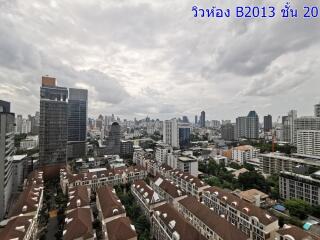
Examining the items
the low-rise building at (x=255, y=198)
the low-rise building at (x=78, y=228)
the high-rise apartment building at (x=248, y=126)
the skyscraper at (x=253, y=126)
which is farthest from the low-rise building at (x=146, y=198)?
the skyscraper at (x=253, y=126)

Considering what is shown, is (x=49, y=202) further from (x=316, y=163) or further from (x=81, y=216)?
(x=316, y=163)

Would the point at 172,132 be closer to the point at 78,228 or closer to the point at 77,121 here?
the point at 77,121

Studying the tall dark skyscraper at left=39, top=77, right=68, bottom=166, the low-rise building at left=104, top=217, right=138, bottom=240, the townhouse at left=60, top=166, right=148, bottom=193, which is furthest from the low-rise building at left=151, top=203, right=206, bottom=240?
the tall dark skyscraper at left=39, top=77, right=68, bottom=166

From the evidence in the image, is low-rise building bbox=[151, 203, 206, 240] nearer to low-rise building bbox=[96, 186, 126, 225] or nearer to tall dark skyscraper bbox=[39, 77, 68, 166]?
low-rise building bbox=[96, 186, 126, 225]

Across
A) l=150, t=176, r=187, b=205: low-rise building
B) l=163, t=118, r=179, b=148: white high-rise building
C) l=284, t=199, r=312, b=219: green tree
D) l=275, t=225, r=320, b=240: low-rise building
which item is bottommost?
l=284, t=199, r=312, b=219: green tree

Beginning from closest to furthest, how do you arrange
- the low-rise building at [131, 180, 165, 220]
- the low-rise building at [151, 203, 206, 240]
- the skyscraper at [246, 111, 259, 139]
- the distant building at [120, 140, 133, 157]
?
the low-rise building at [151, 203, 206, 240] → the low-rise building at [131, 180, 165, 220] → the distant building at [120, 140, 133, 157] → the skyscraper at [246, 111, 259, 139]

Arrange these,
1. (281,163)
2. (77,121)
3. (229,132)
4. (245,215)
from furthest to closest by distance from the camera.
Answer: (229,132), (77,121), (281,163), (245,215)

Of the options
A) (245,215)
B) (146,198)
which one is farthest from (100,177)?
(245,215)
